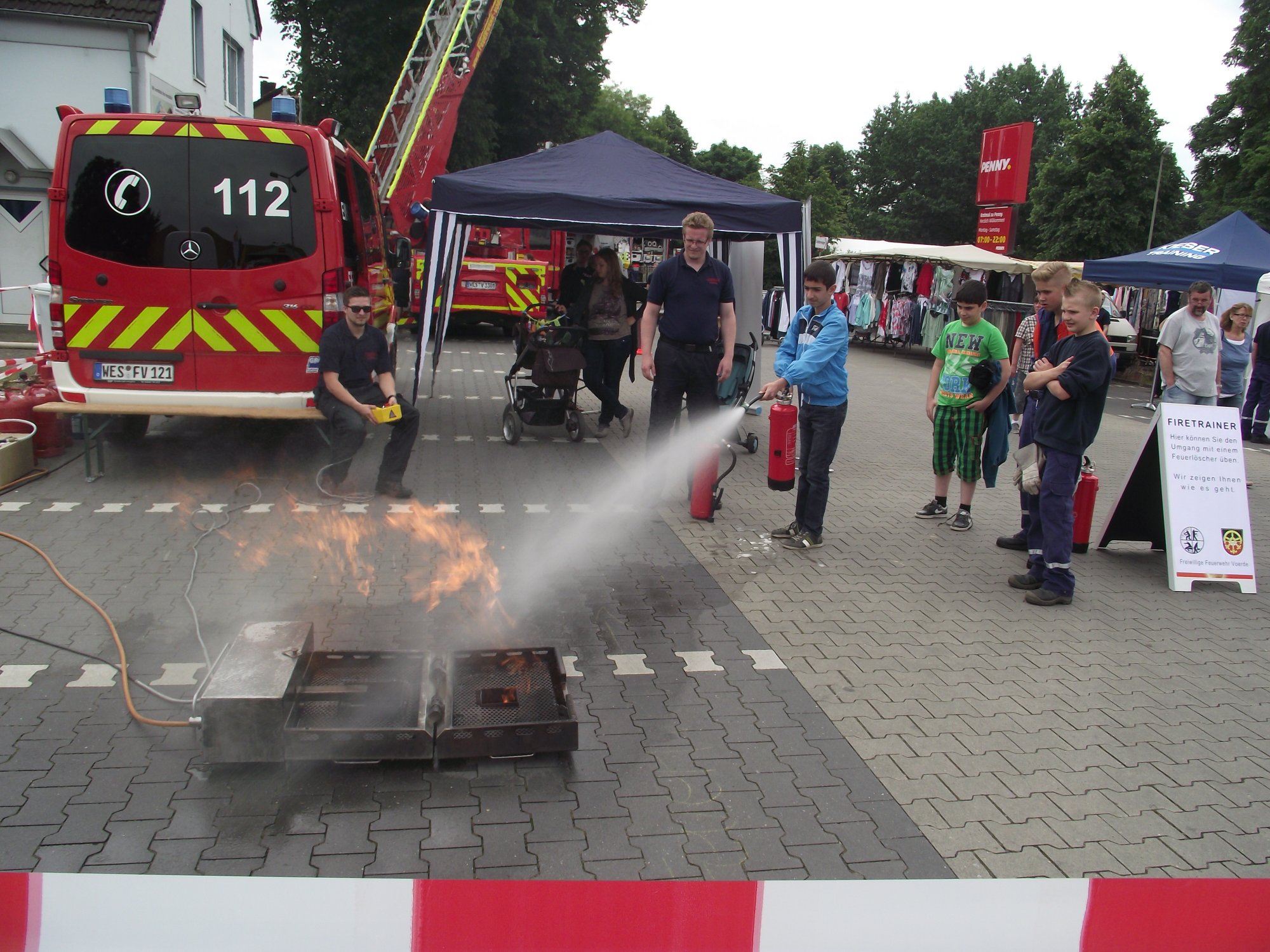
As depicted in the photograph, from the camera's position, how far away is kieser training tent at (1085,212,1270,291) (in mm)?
12961

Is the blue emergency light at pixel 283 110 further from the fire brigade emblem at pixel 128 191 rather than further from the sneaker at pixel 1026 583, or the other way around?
the sneaker at pixel 1026 583

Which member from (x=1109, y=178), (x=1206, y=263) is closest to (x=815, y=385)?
(x=1206, y=263)

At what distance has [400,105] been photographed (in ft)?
70.4

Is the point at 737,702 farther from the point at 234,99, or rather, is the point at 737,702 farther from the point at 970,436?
the point at 234,99

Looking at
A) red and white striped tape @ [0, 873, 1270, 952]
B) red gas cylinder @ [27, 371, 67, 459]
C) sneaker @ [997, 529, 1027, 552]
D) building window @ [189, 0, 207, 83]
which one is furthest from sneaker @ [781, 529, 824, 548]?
building window @ [189, 0, 207, 83]

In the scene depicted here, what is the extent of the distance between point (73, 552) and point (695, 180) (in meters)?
6.89

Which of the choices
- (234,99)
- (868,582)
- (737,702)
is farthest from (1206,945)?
(234,99)

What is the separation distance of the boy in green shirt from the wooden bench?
481cm

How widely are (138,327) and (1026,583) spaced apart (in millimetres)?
6691

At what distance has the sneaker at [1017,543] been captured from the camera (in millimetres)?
7156

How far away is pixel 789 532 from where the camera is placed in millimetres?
7059

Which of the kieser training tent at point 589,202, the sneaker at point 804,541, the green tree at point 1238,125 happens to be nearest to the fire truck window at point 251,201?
the kieser training tent at point 589,202

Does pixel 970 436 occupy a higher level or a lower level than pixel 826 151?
lower

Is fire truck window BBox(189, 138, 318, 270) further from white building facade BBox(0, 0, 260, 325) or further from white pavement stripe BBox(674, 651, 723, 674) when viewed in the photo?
white building facade BBox(0, 0, 260, 325)
